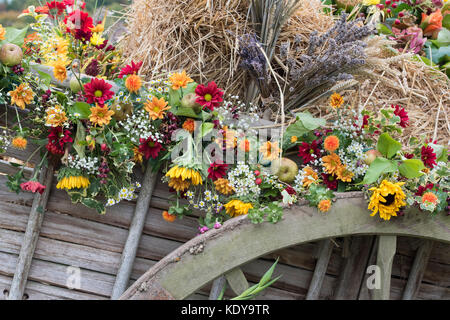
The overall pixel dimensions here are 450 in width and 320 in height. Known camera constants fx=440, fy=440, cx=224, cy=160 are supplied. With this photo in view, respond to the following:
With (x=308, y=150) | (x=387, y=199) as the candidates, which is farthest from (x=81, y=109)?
(x=387, y=199)

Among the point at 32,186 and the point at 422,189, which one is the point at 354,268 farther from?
the point at 32,186

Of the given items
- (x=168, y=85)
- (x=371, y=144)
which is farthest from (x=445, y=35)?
(x=168, y=85)

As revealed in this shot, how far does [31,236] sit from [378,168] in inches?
39.8

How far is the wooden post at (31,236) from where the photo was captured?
1289 mm

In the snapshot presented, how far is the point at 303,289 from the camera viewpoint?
1448 mm

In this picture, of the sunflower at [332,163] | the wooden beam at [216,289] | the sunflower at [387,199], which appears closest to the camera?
the sunflower at [387,199]

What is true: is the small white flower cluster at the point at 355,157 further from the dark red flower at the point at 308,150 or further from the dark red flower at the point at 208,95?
the dark red flower at the point at 208,95

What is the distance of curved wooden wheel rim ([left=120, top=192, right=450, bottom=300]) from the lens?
3.91ft

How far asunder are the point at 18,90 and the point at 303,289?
1.05 m

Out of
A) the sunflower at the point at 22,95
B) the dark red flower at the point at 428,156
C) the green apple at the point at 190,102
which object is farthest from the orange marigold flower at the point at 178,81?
the dark red flower at the point at 428,156

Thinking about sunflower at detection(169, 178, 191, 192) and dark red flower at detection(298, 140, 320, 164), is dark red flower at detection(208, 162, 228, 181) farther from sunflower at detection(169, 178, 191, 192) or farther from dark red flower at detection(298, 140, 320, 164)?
dark red flower at detection(298, 140, 320, 164)

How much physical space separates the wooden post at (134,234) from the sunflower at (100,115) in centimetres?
21

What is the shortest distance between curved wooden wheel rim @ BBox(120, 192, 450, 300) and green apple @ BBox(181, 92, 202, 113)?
331 mm

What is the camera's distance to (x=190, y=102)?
1228 millimetres
